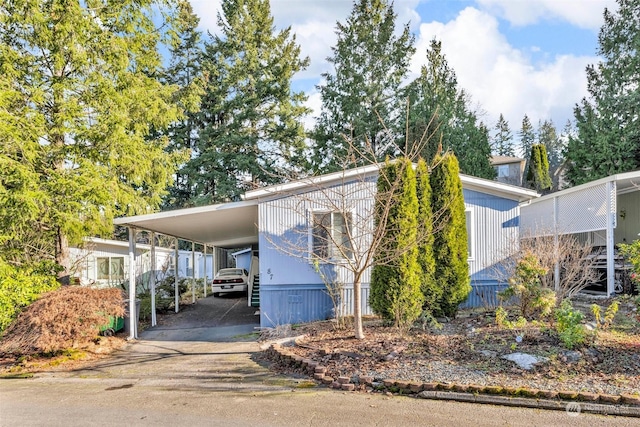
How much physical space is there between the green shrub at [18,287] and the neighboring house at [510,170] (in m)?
29.2

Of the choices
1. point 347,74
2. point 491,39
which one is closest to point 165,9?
point 491,39

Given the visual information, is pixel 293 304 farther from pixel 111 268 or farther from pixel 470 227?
pixel 111 268

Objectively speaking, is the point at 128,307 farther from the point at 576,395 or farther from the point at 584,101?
the point at 584,101

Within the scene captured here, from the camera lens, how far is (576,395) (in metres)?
4.82

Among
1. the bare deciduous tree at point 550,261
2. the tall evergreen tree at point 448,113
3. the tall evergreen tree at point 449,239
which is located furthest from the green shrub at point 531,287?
the tall evergreen tree at point 448,113

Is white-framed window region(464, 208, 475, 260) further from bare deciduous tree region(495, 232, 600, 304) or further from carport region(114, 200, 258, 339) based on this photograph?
carport region(114, 200, 258, 339)

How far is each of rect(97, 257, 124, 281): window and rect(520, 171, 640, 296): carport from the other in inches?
602

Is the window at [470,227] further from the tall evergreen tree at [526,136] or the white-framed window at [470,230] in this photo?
the tall evergreen tree at [526,136]

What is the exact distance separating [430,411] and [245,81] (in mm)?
23564

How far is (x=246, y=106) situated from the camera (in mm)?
24109

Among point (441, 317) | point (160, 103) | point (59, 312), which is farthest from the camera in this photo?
point (160, 103)

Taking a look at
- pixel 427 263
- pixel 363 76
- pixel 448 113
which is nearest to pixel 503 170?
pixel 448 113

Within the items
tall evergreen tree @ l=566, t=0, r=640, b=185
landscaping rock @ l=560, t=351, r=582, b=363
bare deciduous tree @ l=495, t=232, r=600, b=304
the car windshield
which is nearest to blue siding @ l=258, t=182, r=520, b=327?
bare deciduous tree @ l=495, t=232, r=600, b=304

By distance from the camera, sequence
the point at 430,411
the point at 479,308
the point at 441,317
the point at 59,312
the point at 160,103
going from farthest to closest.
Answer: the point at 160,103 → the point at 479,308 → the point at 441,317 → the point at 59,312 → the point at 430,411
